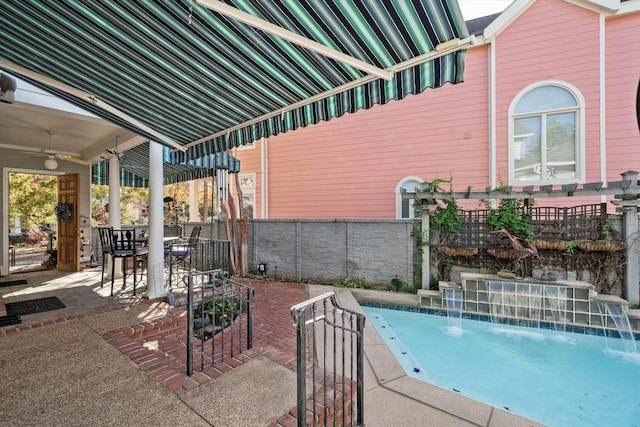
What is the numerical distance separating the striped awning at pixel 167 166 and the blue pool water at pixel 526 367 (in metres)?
4.68

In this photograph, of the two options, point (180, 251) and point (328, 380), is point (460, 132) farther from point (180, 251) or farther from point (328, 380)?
point (180, 251)

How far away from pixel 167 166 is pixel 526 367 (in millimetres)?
8618

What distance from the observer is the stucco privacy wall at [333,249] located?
21.8 ft

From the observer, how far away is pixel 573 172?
6.56m

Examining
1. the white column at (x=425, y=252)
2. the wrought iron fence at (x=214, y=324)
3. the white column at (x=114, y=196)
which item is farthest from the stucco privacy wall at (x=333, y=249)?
the white column at (x=114, y=196)

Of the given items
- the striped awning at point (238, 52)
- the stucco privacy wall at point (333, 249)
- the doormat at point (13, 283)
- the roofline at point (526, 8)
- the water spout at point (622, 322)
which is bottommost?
the water spout at point (622, 322)

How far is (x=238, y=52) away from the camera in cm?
209

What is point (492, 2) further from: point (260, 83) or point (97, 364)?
point (97, 364)

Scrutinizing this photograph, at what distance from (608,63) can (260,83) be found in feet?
27.2

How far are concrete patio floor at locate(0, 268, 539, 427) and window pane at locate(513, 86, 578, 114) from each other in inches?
270

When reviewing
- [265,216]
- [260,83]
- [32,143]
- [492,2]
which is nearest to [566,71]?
[492,2]

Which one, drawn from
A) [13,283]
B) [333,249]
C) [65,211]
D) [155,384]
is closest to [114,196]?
[65,211]

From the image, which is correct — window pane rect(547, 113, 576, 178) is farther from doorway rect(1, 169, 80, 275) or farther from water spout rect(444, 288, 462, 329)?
doorway rect(1, 169, 80, 275)

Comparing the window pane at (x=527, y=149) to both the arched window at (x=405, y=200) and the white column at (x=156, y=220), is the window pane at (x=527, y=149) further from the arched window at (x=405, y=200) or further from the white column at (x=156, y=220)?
the white column at (x=156, y=220)
